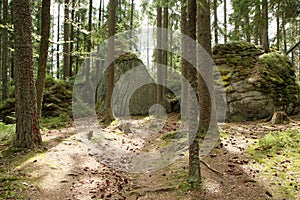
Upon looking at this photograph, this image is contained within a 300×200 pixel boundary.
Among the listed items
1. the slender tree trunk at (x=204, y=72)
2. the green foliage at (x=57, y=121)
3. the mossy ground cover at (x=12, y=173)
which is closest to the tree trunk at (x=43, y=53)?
the mossy ground cover at (x=12, y=173)

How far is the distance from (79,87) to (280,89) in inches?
557

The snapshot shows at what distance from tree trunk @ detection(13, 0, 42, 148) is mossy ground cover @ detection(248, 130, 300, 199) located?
5828mm

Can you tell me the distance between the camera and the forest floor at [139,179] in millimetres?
4375

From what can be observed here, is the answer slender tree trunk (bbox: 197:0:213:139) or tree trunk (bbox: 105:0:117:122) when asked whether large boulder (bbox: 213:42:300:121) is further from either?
tree trunk (bbox: 105:0:117:122)

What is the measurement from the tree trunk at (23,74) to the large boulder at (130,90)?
366 inches

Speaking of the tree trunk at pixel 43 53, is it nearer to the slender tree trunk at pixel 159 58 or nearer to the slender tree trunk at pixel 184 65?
the slender tree trunk at pixel 184 65

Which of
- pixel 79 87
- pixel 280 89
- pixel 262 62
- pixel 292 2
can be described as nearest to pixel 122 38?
pixel 79 87

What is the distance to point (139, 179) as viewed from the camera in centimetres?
568

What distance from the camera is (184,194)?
14.7 ft

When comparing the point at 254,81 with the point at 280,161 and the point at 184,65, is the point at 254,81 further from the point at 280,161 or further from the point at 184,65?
the point at 280,161

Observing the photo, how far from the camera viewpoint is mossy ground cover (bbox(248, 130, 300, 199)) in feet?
14.0

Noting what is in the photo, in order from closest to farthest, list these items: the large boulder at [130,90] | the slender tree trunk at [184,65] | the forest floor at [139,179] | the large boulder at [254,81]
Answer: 1. the forest floor at [139,179]
2. the slender tree trunk at [184,65]
3. the large boulder at [254,81]
4. the large boulder at [130,90]

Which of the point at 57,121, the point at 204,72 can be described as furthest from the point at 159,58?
the point at 204,72

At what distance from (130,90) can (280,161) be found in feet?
40.5
